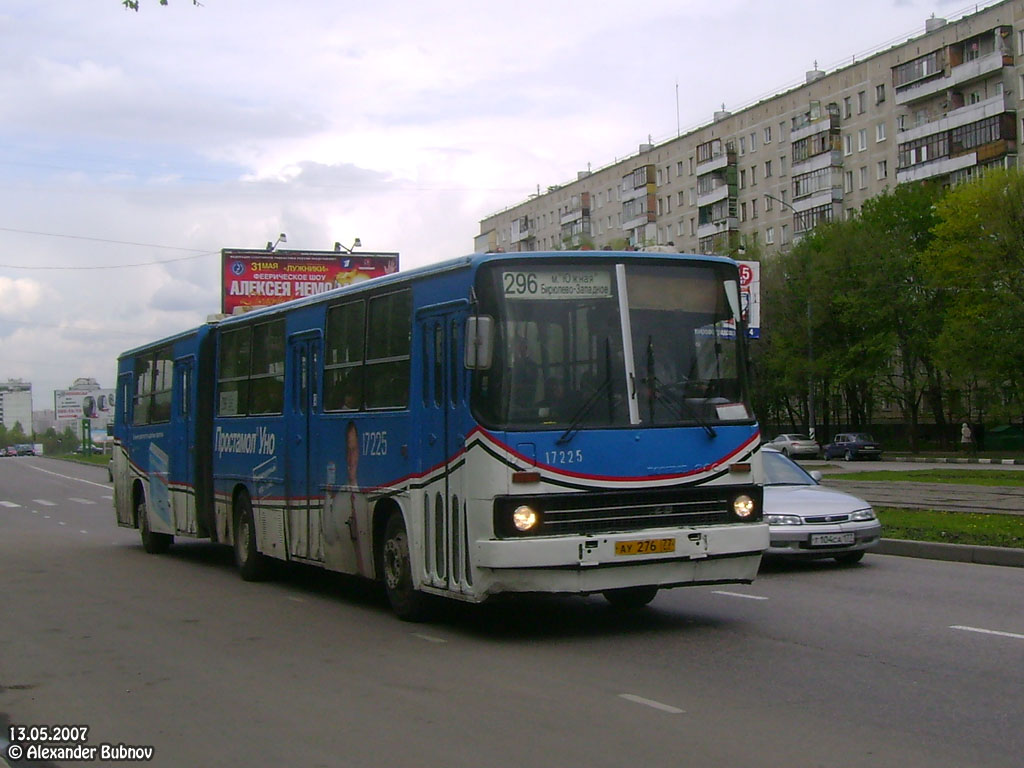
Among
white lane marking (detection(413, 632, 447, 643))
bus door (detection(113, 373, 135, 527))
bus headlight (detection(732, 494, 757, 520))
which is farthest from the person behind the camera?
bus door (detection(113, 373, 135, 527))

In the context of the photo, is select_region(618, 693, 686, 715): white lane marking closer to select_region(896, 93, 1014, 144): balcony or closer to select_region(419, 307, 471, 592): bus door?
select_region(419, 307, 471, 592): bus door

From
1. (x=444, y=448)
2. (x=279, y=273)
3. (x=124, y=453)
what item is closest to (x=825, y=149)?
(x=279, y=273)

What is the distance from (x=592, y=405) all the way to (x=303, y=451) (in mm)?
4487

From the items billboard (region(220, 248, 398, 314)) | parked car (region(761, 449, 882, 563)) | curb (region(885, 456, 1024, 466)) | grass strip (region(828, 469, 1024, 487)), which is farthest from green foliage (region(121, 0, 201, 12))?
curb (region(885, 456, 1024, 466))

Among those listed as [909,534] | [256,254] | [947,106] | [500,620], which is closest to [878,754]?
[500,620]

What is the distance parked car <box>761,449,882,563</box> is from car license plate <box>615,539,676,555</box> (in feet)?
15.7

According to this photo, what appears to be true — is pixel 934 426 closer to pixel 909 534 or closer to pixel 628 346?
pixel 909 534

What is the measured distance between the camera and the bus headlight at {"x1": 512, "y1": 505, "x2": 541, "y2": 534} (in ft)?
31.5

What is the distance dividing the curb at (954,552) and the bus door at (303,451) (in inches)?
294

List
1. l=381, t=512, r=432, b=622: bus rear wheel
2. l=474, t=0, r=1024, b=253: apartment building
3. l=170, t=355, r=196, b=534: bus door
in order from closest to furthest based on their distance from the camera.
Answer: l=381, t=512, r=432, b=622: bus rear wheel → l=170, t=355, r=196, b=534: bus door → l=474, t=0, r=1024, b=253: apartment building

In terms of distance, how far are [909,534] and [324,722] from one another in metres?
11.8

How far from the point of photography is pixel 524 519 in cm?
962

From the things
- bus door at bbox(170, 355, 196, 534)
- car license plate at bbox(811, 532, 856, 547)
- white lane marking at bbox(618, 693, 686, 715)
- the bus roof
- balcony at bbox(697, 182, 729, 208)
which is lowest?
white lane marking at bbox(618, 693, 686, 715)

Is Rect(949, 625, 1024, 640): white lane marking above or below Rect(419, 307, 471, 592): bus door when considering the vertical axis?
below
